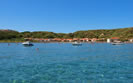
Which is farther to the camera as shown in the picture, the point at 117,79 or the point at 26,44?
the point at 26,44

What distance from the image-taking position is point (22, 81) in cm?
2362

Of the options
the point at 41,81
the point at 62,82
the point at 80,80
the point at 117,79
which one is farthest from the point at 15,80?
the point at 117,79

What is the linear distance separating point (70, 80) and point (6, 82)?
29.8 feet

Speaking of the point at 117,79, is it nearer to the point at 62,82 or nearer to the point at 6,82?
the point at 62,82

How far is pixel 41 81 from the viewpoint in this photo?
23.5 metres

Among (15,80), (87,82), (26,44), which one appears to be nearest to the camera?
(87,82)

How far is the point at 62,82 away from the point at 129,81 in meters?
9.48

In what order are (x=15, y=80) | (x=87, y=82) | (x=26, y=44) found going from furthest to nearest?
(x=26, y=44)
(x=15, y=80)
(x=87, y=82)

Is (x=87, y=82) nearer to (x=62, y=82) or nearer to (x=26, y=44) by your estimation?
(x=62, y=82)

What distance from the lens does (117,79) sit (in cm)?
2455

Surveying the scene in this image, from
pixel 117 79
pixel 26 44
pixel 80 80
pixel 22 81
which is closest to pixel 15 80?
pixel 22 81

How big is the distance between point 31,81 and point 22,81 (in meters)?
1.31

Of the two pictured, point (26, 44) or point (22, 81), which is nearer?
point (22, 81)

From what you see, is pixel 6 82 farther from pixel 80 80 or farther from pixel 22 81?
pixel 80 80
